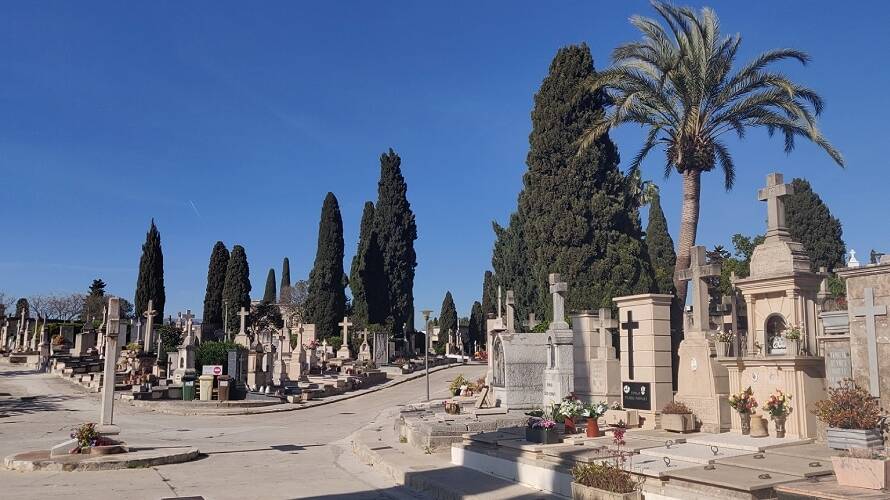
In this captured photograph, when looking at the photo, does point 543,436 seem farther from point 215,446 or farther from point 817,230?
point 817,230

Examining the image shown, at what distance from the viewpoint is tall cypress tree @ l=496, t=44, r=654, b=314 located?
94.6 ft

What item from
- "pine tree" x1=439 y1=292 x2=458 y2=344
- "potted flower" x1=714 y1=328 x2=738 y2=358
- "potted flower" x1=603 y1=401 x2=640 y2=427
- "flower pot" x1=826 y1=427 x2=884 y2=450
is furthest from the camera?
"pine tree" x1=439 y1=292 x2=458 y2=344

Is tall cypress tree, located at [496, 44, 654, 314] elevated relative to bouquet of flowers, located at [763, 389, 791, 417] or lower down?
elevated

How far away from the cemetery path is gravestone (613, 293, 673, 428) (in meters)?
5.76

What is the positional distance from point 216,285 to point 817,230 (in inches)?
1897

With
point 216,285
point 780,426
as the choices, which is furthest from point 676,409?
point 216,285

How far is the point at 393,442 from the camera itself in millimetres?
14953

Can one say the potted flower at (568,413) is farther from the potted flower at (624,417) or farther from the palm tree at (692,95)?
the palm tree at (692,95)

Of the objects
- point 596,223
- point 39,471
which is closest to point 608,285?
point 596,223

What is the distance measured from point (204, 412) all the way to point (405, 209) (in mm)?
34800

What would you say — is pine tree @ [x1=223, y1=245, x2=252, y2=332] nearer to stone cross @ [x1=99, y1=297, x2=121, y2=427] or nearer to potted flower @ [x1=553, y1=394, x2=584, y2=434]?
stone cross @ [x1=99, y1=297, x2=121, y2=427]

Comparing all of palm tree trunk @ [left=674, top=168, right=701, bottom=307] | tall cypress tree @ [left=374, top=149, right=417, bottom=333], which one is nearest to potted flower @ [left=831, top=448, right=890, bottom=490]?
palm tree trunk @ [left=674, top=168, right=701, bottom=307]

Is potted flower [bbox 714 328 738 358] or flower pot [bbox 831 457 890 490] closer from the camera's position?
flower pot [bbox 831 457 890 490]

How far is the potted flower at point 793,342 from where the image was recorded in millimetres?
11711
